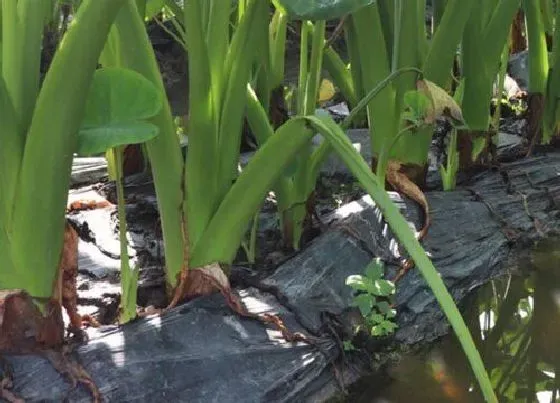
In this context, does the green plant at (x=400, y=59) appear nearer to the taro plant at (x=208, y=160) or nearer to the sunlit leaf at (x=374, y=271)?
the sunlit leaf at (x=374, y=271)

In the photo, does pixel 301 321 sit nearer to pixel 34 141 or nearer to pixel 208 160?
pixel 208 160

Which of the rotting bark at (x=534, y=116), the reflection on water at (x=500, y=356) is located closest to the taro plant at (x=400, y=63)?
the reflection on water at (x=500, y=356)

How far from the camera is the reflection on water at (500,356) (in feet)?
3.85

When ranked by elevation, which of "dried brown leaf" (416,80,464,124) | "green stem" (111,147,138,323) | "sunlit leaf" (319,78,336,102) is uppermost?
"dried brown leaf" (416,80,464,124)

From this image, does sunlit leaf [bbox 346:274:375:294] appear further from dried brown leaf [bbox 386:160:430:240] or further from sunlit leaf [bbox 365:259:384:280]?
dried brown leaf [bbox 386:160:430:240]

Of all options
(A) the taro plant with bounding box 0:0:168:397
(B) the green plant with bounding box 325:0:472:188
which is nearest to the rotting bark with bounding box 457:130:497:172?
(B) the green plant with bounding box 325:0:472:188

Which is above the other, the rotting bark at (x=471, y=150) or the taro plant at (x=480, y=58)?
the taro plant at (x=480, y=58)

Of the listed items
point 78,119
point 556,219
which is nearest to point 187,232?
point 78,119

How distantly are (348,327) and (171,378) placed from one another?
345mm

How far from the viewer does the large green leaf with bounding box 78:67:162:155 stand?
96 centimetres

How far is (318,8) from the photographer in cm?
92

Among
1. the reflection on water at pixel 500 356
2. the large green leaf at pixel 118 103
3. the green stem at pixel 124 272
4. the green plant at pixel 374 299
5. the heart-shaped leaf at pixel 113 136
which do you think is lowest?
the reflection on water at pixel 500 356

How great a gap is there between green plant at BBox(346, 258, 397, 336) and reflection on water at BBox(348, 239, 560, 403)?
0.23 ft

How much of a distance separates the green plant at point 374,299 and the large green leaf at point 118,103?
0.48 meters
